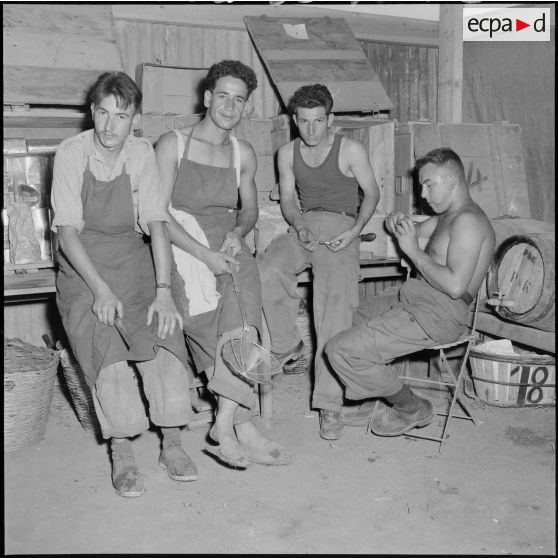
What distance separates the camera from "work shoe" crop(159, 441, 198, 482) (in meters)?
3.48

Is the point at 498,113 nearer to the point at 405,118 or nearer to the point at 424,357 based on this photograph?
the point at 405,118

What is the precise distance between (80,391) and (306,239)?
1.90 m

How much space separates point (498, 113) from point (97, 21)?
4.39 m

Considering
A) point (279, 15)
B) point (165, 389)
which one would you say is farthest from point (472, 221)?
point (279, 15)

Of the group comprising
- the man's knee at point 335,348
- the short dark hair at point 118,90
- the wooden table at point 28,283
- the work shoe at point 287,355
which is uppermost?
the short dark hair at point 118,90

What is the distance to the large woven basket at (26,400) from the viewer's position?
4.07m

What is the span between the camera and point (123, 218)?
373 centimetres

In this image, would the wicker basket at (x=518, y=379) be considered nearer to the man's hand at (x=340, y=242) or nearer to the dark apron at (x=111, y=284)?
the man's hand at (x=340, y=242)

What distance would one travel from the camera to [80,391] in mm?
4461

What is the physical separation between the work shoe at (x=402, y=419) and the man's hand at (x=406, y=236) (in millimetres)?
1037

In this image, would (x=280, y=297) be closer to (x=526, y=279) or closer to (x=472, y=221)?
(x=472, y=221)

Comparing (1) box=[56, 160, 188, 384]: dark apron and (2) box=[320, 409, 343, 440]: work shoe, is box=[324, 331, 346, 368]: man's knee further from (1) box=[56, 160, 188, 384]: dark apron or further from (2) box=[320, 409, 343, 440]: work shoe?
(1) box=[56, 160, 188, 384]: dark apron

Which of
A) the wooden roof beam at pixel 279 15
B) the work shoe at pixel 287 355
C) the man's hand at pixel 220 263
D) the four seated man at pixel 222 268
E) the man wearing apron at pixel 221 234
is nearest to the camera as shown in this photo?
the four seated man at pixel 222 268

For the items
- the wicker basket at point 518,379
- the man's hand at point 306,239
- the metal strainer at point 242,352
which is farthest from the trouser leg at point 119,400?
the wicker basket at point 518,379
